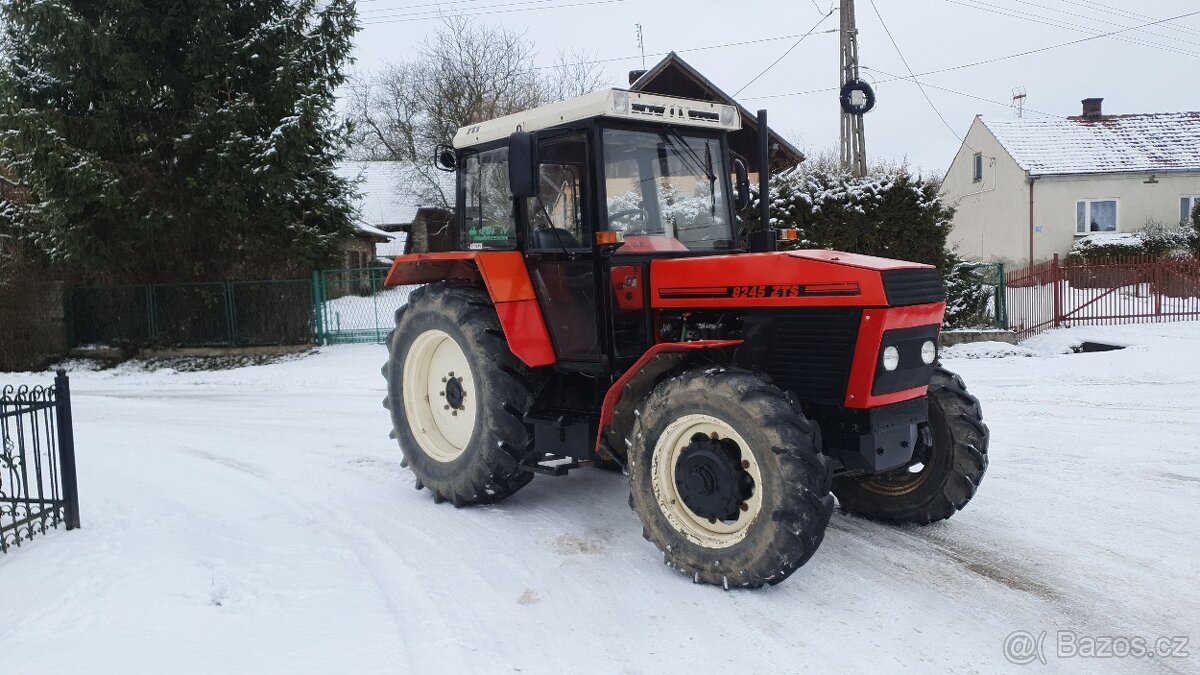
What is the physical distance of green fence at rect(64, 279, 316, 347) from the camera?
16.4m

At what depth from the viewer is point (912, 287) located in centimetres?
414

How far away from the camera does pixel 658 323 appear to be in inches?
190

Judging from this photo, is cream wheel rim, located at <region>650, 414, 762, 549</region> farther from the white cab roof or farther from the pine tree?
the pine tree

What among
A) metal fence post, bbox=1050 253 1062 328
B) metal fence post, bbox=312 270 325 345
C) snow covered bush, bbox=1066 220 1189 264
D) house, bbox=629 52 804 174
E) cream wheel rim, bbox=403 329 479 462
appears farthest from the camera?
snow covered bush, bbox=1066 220 1189 264

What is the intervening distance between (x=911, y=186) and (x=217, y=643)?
12393 mm

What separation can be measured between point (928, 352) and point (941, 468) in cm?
77

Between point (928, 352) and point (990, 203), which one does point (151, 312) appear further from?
point (990, 203)

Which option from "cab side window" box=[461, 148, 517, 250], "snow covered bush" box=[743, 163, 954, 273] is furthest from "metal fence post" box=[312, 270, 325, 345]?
"cab side window" box=[461, 148, 517, 250]

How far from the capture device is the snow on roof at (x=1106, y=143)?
29.2 metres

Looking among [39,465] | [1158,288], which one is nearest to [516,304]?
[39,465]

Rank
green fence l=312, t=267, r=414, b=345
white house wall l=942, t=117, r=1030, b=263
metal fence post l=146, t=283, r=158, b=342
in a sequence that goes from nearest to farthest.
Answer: green fence l=312, t=267, r=414, b=345 < metal fence post l=146, t=283, r=158, b=342 < white house wall l=942, t=117, r=1030, b=263

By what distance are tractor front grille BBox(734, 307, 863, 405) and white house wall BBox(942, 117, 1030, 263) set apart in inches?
1055

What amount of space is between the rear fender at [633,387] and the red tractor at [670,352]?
0.01 m

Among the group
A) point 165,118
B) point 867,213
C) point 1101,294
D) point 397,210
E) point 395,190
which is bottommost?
point 1101,294
